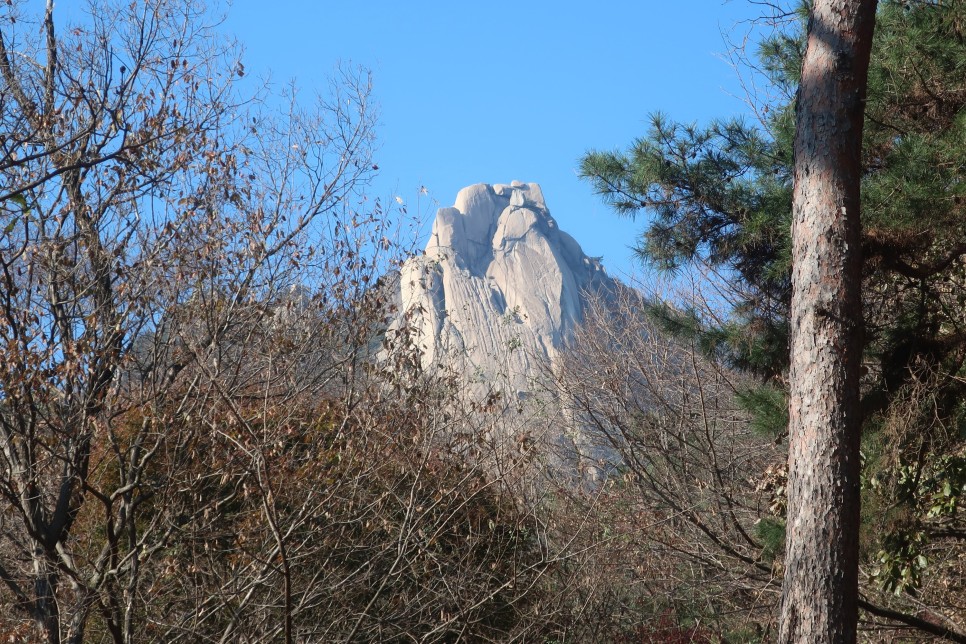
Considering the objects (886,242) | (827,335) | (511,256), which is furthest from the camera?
(511,256)

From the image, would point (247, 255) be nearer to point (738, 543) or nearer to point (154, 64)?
point (154, 64)

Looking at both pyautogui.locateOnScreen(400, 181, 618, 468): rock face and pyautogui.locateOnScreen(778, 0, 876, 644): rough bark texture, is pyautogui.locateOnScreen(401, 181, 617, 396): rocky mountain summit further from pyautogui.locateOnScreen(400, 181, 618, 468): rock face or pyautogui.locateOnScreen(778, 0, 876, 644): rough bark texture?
pyautogui.locateOnScreen(778, 0, 876, 644): rough bark texture

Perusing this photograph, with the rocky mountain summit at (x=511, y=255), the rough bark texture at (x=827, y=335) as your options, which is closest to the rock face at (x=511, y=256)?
the rocky mountain summit at (x=511, y=255)

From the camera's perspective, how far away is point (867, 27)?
5.02 metres

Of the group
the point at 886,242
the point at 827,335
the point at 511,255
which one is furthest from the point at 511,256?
the point at 827,335

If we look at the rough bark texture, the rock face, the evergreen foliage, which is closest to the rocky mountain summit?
the rock face

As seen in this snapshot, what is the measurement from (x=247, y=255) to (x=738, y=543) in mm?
5132

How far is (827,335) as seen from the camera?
472 centimetres

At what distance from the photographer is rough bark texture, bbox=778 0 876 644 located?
178 inches

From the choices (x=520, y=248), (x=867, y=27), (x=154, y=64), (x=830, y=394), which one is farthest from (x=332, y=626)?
(x=520, y=248)

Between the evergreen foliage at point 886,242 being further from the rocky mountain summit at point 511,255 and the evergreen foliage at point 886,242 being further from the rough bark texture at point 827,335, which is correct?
the rocky mountain summit at point 511,255

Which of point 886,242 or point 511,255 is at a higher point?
point 511,255

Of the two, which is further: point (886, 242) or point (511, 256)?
point (511, 256)

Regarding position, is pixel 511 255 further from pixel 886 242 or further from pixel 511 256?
pixel 886 242
